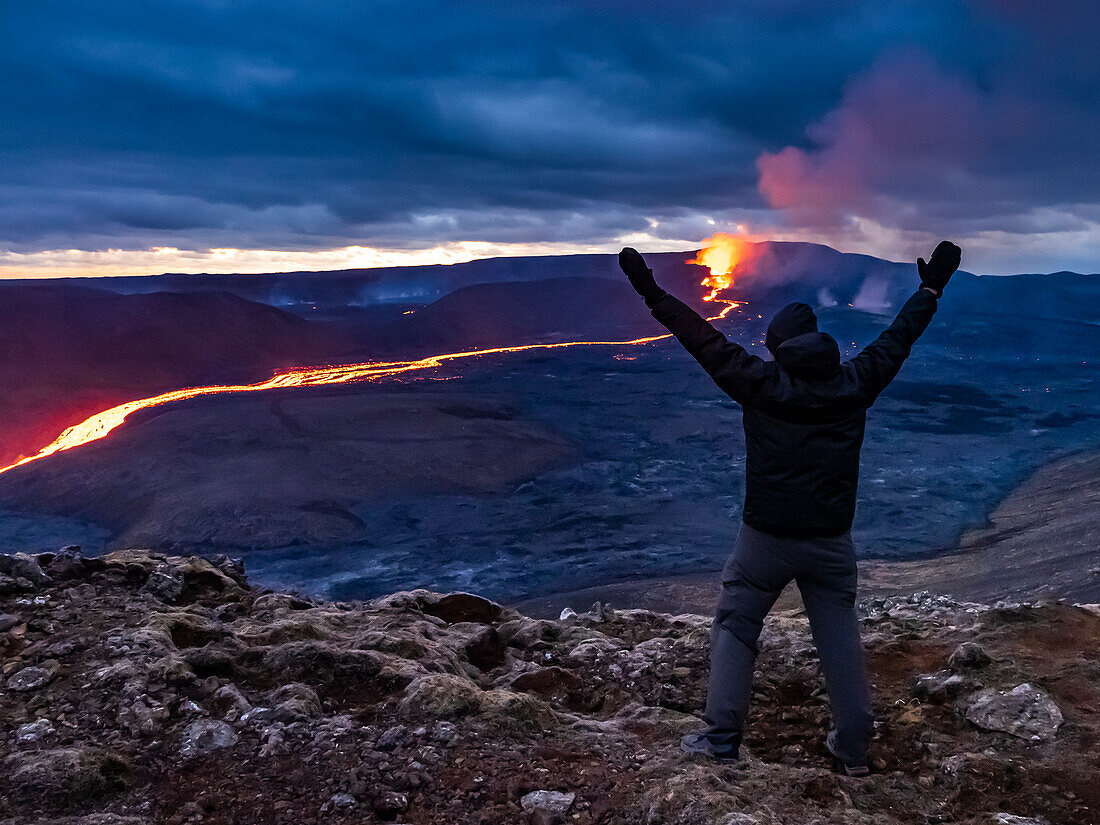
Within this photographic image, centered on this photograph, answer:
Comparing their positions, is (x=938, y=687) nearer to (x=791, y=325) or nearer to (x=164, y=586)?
(x=791, y=325)

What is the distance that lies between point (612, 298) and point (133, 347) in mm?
62979

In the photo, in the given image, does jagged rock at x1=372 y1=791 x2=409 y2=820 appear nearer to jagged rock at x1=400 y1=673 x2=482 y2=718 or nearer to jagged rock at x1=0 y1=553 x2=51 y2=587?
jagged rock at x1=400 y1=673 x2=482 y2=718

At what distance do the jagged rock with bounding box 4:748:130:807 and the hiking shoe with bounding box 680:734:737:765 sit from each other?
204 cm

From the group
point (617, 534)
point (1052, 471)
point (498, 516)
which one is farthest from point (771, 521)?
point (1052, 471)

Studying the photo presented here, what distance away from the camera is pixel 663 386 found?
44750 mm

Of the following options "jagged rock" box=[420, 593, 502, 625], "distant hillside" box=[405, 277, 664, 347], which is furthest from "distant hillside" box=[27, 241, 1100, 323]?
"jagged rock" box=[420, 593, 502, 625]

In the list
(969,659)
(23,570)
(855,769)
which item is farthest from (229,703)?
(969,659)

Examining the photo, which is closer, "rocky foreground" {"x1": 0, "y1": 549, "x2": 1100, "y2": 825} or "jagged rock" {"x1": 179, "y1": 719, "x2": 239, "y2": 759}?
"rocky foreground" {"x1": 0, "y1": 549, "x2": 1100, "y2": 825}

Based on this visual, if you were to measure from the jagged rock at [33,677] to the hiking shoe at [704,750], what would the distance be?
2682 millimetres

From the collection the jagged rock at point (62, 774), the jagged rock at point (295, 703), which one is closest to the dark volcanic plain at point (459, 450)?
the jagged rock at point (295, 703)

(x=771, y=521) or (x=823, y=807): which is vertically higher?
(x=771, y=521)

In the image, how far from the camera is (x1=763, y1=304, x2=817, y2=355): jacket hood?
285cm

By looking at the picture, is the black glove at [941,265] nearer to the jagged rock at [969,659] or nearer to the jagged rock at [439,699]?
the jagged rock at [969,659]

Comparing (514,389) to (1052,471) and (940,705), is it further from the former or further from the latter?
(940,705)
